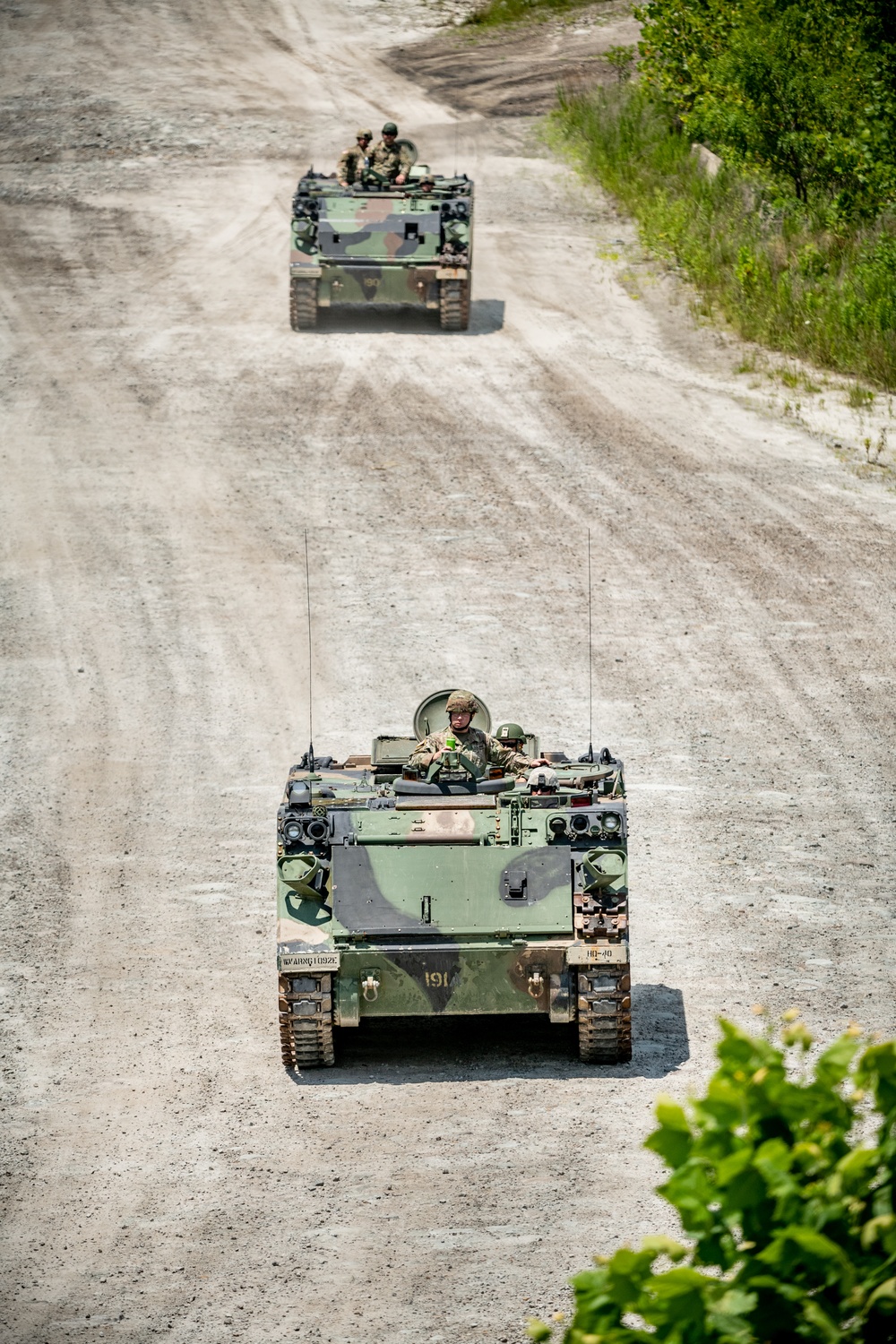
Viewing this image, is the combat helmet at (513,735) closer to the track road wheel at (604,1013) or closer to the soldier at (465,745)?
the soldier at (465,745)

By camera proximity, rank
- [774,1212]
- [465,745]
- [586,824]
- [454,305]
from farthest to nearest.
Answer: [454,305] < [465,745] < [586,824] < [774,1212]

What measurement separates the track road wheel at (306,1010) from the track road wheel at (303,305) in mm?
16341

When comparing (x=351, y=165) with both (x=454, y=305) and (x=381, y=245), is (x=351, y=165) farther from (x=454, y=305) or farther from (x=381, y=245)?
(x=454, y=305)

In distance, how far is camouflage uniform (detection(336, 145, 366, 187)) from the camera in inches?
1064

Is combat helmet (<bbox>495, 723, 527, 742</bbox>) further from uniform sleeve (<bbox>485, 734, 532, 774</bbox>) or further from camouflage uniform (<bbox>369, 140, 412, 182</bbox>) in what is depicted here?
camouflage uniform (<bbox>369, 140, 412, 182</bbox>)

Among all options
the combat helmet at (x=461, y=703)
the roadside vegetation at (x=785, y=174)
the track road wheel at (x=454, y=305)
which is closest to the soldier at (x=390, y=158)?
the track road wheel at (x=454, y=305)

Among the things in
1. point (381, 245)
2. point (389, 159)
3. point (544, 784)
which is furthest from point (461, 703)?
point (389, 159)

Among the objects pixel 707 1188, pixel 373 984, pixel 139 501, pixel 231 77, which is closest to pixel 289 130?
pixel 231 77

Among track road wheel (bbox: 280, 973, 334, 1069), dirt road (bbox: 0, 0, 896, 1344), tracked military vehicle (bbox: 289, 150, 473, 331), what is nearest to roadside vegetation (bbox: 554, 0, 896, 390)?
dirt road (bbox: 0, 0, 896, 1344)

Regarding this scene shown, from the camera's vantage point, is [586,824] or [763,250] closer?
[586,824]

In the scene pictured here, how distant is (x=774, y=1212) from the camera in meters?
3.69

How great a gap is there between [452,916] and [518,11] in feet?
124

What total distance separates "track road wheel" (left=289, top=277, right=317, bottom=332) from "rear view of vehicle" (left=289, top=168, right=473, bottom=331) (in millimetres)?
51

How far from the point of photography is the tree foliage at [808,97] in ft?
90.3
